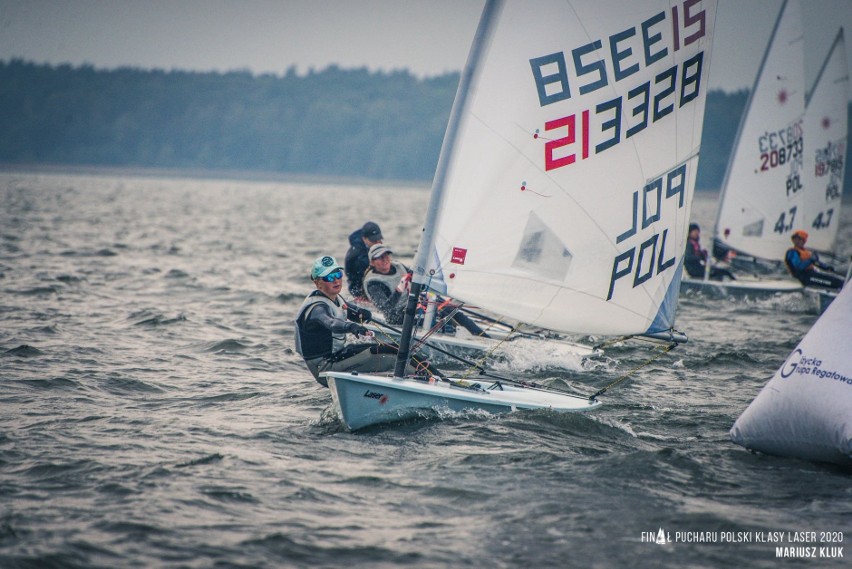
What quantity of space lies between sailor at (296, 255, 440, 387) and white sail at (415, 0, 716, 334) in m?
1.03

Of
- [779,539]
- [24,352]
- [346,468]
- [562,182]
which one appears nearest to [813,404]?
[779,539]

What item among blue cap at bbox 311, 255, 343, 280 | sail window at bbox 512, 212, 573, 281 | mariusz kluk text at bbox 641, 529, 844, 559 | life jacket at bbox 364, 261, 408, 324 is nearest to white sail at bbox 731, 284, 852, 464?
mariusz kluk text at bbox 641, 529, 844, 559

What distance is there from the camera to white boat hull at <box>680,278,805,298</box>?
17.2 meters

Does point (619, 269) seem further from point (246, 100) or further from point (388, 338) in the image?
point (246, 100)

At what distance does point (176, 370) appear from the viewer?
10453 millimetres

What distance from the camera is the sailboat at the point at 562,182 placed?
24.4ft

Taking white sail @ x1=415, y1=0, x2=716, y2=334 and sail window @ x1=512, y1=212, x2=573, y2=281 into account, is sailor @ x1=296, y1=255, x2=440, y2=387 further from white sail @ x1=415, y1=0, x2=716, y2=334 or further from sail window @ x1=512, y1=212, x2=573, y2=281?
sail window @ x1=512, y1=212, x2=573, y2=281

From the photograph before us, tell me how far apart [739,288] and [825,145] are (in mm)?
6447

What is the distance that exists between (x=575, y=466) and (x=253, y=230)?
3102cm

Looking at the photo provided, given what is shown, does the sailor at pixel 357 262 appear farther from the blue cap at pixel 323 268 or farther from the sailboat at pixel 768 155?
the sailboat at pixel 768 155

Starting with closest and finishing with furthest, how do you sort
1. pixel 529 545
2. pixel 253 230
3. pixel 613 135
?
pixel 529 545 → pixel 613 135 → pixel 253 230

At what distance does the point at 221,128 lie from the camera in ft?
566

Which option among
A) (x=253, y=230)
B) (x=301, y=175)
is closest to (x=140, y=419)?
(x=253, y=230)

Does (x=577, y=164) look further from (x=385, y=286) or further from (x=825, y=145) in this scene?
(x=825, y=145)
